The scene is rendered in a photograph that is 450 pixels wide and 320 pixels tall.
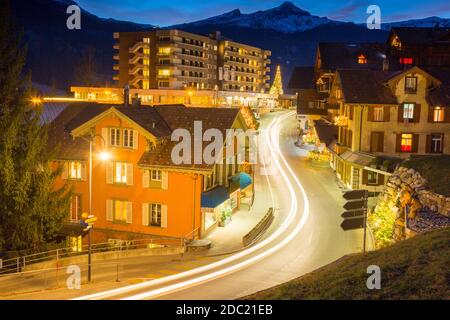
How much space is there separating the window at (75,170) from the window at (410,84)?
99.5 ft

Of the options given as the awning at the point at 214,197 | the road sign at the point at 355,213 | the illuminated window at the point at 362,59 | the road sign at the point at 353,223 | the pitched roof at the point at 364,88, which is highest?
the illuminated window at the point at 362,59

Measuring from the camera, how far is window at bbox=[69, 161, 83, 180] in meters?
35.2

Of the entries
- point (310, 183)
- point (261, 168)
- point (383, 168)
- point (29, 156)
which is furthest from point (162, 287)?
point (261, 168)

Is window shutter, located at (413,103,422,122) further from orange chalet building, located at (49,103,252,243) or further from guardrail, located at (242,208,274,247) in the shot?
orange chalet building, located at (49,103,252,243)

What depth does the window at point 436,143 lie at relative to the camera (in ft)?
149

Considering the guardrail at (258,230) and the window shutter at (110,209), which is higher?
the window shutter at (110,209)

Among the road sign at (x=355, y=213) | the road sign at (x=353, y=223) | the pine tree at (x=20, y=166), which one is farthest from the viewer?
the pine tree at (x=20, y=166)

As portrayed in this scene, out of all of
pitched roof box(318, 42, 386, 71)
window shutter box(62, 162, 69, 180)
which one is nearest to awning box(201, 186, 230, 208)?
window shutter box(62, 162, 69, 180)

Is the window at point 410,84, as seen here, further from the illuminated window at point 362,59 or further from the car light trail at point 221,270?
the illuminated window at point 362,59

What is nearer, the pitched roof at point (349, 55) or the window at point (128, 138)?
the window at point (128, 138)

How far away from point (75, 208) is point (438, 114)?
1324 inches

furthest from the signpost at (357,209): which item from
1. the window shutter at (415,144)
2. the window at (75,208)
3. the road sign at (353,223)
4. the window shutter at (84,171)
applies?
the window shutter at (415,144)

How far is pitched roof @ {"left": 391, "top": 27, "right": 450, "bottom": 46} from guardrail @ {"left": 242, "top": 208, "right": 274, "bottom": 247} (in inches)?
2023

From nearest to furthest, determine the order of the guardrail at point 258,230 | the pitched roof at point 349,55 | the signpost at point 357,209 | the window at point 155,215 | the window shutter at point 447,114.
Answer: the signpost at point 357,209
the guardrail at point 258,230
the window at point 155,215
the window shutter at point 447,114
the pitched roof at point 349,55
